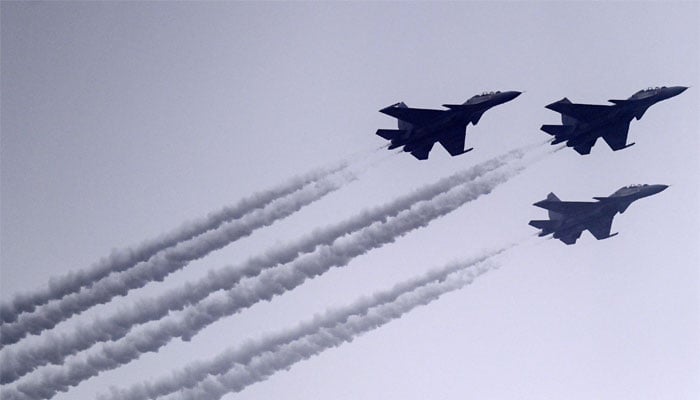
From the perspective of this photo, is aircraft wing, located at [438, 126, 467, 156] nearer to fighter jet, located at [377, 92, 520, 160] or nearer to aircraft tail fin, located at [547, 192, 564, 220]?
fighter jet, located at [377, 92, 520, 160]

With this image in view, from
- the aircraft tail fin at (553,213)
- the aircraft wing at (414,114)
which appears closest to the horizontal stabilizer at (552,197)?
the aircraft tail fin at (553,213)

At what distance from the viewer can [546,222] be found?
77750mm

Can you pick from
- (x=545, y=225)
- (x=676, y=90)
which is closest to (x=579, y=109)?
(x=676, y=90)

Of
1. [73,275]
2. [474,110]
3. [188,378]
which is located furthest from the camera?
[474,110]

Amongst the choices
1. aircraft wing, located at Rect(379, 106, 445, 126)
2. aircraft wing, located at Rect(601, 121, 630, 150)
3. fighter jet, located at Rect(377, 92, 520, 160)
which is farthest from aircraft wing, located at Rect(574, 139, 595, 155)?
aircraft wing, located at Rect(379, 106, 445, 126)

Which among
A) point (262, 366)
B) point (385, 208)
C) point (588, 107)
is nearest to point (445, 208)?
point (385, 208)

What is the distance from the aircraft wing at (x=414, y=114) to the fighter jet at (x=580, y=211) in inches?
369

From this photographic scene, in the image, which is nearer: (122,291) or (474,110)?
(122,291)

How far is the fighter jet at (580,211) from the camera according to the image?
77.4 m

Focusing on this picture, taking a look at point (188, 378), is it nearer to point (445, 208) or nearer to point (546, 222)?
point (445, 208)

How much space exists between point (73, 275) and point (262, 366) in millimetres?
12998

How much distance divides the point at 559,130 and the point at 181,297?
25647 mm

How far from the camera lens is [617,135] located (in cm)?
7681

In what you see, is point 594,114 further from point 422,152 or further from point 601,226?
point 422,152
